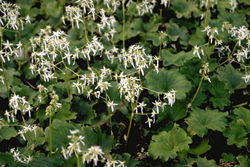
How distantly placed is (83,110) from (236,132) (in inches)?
83.4

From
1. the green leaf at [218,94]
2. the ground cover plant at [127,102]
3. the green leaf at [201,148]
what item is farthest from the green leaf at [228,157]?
the green leaf at [218,94]

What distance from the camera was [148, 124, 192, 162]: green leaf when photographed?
308cm

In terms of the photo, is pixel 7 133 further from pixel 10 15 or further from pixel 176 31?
pixel 176 31

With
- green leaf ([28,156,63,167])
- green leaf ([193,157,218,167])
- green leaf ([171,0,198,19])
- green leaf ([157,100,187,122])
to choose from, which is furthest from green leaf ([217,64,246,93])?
green leaf ([28,156,63,167])

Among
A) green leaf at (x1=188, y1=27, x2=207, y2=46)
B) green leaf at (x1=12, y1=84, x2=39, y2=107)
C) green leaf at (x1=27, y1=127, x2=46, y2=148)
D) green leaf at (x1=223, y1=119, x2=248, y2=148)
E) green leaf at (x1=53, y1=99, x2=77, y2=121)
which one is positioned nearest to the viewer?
green leaf at (x1=27, y1=127, x2=46, y2=148)

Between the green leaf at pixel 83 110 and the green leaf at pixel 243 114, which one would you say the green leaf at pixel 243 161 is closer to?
the green leaf at pixel 243 114

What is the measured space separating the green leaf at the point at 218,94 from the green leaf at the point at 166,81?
1.64ft

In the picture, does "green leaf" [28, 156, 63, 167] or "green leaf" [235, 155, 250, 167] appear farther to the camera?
"green leaf" [235, 155, 250, 167]

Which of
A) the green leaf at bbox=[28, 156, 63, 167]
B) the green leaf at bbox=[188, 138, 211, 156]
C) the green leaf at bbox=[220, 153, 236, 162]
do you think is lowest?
the green leaf at bbox=[220, 153, 236, 162]

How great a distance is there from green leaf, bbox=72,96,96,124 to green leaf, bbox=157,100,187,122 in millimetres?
961

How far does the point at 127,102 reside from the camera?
150 inches

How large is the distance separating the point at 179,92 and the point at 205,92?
0.72 m

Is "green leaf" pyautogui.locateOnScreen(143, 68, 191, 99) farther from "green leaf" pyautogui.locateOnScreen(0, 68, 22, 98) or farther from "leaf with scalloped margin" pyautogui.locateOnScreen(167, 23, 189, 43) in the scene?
"green leaf" pyautogui.locateOnScreen(0, 68, 22, 98)

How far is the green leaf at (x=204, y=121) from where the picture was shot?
134 inches
